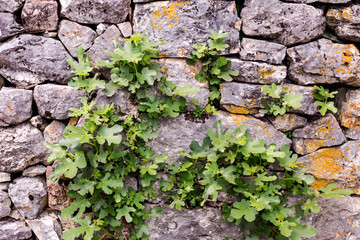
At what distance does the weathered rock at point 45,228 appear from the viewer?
2.35 m

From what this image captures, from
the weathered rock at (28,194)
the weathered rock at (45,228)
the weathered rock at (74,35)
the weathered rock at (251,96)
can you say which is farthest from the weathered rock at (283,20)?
the weathered rock at (45,228)

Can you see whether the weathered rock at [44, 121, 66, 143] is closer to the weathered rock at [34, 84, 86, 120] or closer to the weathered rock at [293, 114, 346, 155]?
the weathered rock at [34, 84, 86, 120]

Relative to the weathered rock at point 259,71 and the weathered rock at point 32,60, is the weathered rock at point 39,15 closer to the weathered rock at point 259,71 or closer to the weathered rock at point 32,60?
the weathered rock at point 32,60

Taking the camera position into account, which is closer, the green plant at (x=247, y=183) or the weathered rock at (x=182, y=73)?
the green plant at (x=247, y=183)

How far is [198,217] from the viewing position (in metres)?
2.45

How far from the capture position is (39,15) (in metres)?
2.29

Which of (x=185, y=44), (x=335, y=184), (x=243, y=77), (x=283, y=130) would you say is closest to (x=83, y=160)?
(x=185, y=44)

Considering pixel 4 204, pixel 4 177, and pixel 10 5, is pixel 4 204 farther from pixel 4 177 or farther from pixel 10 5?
pixel 10 5

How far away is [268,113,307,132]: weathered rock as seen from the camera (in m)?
2.44

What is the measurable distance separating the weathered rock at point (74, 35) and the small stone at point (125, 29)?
0.24m

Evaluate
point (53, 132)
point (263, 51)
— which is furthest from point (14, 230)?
point (263, 51)

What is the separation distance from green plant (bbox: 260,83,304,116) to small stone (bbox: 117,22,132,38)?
1273mm

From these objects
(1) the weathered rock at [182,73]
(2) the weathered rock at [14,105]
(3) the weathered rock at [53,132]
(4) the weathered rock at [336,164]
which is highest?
(1) the weathered rock at [182,73]

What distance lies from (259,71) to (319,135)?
0.79m
